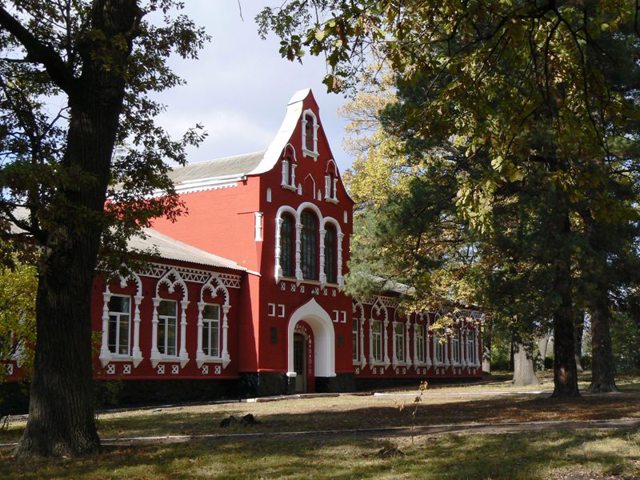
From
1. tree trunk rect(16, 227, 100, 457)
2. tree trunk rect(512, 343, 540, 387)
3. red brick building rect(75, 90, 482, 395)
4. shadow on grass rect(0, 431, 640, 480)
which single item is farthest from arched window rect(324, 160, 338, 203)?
tree trunk rect(16, 227, 100, 457)

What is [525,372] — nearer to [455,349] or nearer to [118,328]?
[455,349]

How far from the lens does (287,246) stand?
105 ft

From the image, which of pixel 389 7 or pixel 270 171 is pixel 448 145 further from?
pixel 389 7

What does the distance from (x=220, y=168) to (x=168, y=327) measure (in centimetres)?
926

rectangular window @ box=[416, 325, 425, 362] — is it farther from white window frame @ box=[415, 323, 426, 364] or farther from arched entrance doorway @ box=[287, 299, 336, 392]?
arched entrance doorway @ box=[287, 299, 336, 392]

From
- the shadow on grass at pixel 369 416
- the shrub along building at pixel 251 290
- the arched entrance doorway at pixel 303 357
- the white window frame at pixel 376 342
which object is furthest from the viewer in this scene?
the white window frame at pixel 376 342

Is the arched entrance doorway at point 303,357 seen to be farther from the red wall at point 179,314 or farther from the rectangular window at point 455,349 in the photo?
the rectangular window at point 455,349

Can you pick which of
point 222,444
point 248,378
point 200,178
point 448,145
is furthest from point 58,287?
point 200,178

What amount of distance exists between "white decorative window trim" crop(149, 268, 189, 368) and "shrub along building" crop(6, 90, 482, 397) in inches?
1.8

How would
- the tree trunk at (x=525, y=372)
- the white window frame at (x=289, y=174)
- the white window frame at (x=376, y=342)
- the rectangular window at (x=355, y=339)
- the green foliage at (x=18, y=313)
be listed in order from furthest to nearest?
the white window frame at (x=376, y=342) → the rectangular window at (x=355, y=339) → the tree trunk at (x=525, y=372) → the white window frame at (x=289, y=174) → the green foliage at (x=18, y=313)

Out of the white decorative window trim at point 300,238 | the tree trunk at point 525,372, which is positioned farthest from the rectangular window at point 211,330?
the tree trunk at point 525,372

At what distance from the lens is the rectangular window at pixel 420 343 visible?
42.6 m

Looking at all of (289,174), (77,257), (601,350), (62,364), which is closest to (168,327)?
(289,174)

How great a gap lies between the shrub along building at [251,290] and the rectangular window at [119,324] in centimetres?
3
